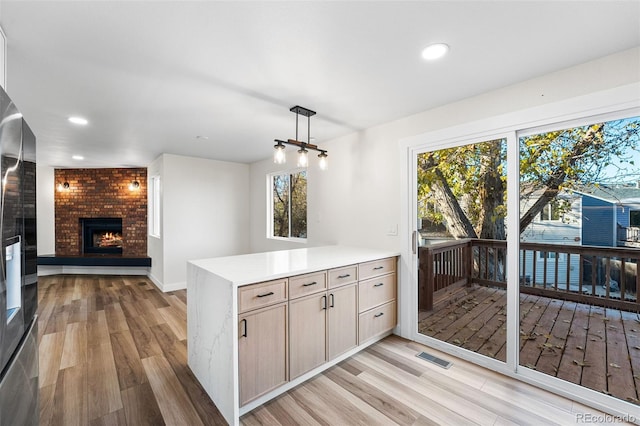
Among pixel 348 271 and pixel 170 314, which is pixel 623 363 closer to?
pixel 348 271

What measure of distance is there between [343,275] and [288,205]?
8.59 ft

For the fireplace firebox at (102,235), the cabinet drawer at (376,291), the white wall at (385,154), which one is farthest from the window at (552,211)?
the fireplace firebox at (102,235)

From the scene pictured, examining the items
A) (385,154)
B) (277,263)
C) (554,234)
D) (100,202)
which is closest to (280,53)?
(277,263)

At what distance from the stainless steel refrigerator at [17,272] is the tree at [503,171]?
2.93 meters

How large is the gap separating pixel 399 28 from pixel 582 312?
2.47m

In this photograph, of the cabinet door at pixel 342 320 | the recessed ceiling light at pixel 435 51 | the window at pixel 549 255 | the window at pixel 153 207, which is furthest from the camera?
the window at pixel 153 207

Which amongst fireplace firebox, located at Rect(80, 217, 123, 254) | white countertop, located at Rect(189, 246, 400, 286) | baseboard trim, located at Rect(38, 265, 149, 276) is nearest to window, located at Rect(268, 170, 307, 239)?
white countertop, located at Rect(189, 246, 400, 286)

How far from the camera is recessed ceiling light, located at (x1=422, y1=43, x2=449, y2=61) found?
5.77 feet

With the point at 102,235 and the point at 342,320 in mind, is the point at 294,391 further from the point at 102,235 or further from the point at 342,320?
the point at 102,235

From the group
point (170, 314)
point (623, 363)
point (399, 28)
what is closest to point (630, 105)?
point (399, 28)

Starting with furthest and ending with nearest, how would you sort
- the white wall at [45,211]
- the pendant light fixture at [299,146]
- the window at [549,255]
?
the white wall at [45,211]
the pendant light fixture at [299,146]
the window at [549,255]

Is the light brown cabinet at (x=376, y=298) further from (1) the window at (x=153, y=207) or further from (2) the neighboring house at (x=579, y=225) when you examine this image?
(1) the window at (x=153, y=207)

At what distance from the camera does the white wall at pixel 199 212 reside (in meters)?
4.82

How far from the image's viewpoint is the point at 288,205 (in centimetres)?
492
